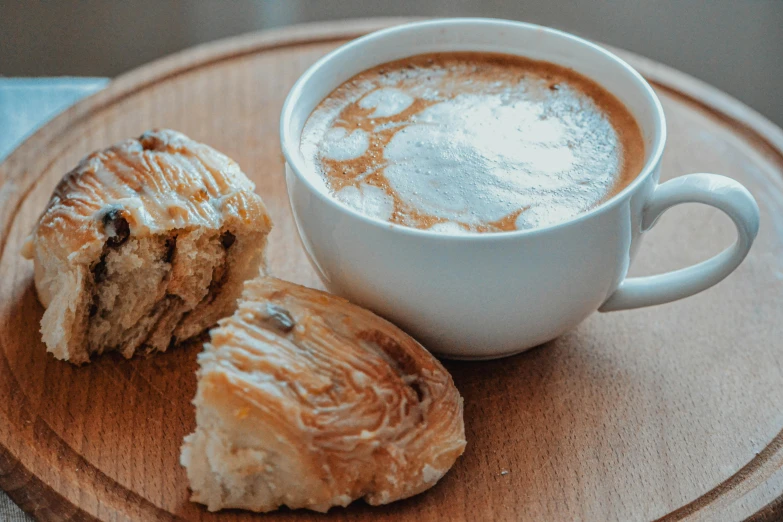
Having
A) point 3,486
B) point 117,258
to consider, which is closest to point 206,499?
point 3,486

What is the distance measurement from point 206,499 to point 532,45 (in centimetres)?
107

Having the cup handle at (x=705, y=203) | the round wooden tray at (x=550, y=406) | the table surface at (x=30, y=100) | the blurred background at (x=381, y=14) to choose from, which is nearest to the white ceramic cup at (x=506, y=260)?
the cup handle at (x=705, y=203)

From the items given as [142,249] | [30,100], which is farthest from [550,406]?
[30,100]

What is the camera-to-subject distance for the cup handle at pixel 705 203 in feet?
4.60

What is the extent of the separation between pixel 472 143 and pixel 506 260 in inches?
12.2

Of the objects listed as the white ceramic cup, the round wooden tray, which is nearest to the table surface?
the round wooden tray

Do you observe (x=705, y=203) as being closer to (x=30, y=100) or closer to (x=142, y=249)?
(x=142, y=249)

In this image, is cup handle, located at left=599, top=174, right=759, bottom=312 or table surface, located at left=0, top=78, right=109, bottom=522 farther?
table surface, located at left=0, top=78, right=109, bottom=522

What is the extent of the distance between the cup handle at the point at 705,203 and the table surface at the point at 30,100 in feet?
5.43

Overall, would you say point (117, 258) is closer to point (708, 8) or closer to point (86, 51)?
point (86, 51)

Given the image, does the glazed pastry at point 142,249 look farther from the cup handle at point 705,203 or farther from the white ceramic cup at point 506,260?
the cup handle at point 705,203

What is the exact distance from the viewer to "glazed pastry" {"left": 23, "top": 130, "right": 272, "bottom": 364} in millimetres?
1510

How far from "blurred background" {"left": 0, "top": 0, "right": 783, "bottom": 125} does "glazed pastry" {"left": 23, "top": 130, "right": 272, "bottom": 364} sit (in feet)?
7.11

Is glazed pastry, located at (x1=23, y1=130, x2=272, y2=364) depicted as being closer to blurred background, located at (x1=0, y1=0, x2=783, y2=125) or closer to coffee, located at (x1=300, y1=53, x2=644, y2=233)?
coffee, located at (x1=300, y1=53, x2=644, y2=233)
